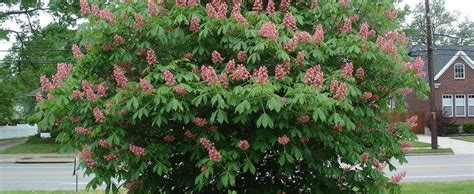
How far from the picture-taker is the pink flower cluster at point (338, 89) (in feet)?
15.2

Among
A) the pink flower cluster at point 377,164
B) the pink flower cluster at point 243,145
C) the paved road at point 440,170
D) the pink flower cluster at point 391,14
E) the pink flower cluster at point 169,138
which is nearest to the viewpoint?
the pink flower cluster at point 243,145

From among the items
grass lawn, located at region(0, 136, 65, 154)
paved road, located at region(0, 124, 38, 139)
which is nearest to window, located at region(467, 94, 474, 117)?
grass lawn, located at region(0, 136, 65, 154)

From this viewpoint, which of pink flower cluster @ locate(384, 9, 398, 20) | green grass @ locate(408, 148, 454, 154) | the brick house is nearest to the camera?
pink flower cluster @ locate(384, 9, 398, 20)

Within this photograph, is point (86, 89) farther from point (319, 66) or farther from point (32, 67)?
point (32, 67)

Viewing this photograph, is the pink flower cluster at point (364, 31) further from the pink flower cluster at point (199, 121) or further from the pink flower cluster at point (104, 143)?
the pink flower cluster at point (104, 143)

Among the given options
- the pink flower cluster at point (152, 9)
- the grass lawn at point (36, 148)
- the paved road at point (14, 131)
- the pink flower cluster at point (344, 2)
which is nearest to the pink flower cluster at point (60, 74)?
the pink flower cluster at point (152, 9)

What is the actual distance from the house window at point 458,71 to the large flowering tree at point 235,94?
129ft

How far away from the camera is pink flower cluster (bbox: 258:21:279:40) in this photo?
15.6ft

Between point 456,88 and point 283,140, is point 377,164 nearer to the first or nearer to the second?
point 283,140

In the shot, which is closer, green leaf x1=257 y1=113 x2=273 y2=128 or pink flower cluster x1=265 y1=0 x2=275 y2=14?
green leaf x1=257 y1=113 x2=273 y2=128

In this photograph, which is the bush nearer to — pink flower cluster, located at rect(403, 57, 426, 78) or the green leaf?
pink flower cluster, located at rect(403, 57, 426, 78)

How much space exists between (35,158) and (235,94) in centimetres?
2422

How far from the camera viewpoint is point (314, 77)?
15.5ft

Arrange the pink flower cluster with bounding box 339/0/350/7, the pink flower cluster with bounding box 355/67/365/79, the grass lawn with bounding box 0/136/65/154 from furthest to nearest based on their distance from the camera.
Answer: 1. the grass lawn with bounding box 0/136/65/154
2. the pink flower cluster with bounding box 339/0/350/7
3. the pink flower cluster with bounding box 355/67/365/79
